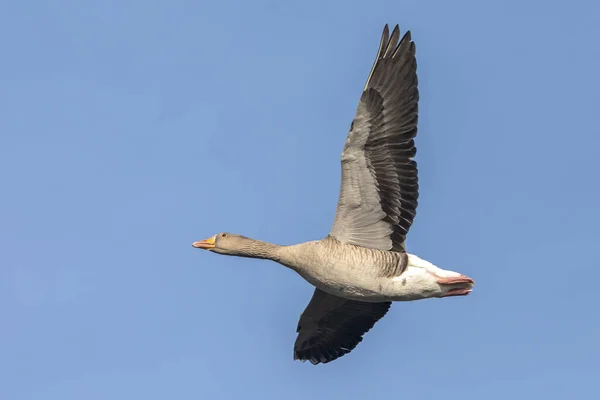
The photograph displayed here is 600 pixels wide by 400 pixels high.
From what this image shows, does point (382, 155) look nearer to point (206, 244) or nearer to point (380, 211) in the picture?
point (380, 211)

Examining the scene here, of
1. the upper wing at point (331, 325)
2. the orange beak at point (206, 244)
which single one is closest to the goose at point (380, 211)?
the orange beak at point (206, 244)

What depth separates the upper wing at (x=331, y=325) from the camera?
1905cm

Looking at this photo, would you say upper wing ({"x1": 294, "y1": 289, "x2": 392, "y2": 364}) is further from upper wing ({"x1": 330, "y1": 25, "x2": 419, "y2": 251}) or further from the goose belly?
upper wing ({"x1": 330, "y1": 25, "x2": 419, "y2": 251})

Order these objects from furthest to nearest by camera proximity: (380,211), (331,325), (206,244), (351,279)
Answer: (331,325), (206,244), (380,211), (351,279)

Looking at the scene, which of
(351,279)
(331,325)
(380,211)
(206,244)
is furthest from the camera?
(331,325)

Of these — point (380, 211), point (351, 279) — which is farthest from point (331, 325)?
point (380, 211)

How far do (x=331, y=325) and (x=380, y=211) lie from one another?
3175 mm

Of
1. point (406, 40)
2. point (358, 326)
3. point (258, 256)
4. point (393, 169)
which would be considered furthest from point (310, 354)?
point (406, 40)

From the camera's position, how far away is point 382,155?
16.8 metres

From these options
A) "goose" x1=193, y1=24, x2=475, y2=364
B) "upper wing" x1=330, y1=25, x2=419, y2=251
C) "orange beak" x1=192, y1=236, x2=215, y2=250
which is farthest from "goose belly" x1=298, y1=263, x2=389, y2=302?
"orange beak" x1=192, y1=236, x2=215, y2=250

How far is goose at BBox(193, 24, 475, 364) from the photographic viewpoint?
659 inches

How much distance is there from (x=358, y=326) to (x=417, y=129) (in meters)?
4.14

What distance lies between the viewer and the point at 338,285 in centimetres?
1678

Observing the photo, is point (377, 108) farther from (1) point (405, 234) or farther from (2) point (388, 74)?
(1) point (405, 234)
